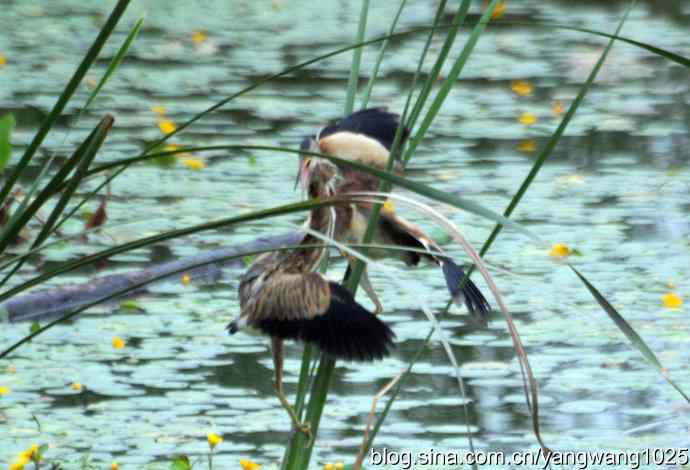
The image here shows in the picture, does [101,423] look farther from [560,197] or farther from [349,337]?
[560,197]

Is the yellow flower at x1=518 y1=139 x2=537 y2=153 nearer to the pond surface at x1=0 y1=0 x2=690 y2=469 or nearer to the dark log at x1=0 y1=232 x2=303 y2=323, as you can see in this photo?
the pond surface at x1=0 y1=0 x2=690 y2=469

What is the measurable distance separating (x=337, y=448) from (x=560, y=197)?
260cm

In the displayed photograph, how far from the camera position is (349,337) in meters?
2.23

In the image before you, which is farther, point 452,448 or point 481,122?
point 481,122

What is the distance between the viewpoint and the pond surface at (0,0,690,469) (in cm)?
376

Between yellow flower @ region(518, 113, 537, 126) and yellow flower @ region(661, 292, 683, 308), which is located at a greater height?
yellow flower @ region(661, 292, 683, 308)

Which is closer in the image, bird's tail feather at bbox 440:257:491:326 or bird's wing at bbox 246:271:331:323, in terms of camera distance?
bird's wing at bbox 246:271:331:323

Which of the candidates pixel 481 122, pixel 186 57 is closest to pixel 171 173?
pixel 481 122

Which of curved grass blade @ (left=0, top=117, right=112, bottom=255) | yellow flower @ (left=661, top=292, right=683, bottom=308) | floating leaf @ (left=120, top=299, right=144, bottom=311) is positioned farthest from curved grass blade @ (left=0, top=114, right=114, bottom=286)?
yellow flower @ (left=661, top=292, right=683, bottom=308)

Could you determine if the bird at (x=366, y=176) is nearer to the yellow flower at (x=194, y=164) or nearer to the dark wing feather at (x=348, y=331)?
the dark wing feather at (x=348, y=331)

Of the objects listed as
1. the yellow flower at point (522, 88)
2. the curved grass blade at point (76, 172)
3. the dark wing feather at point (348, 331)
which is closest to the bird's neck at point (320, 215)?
the dark wing feather at point (348, 331)

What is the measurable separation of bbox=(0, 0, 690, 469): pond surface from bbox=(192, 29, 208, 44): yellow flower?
5cm

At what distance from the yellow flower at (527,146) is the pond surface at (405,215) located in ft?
0.06

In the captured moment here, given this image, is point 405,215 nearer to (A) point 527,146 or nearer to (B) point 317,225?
(A) point 527,146
